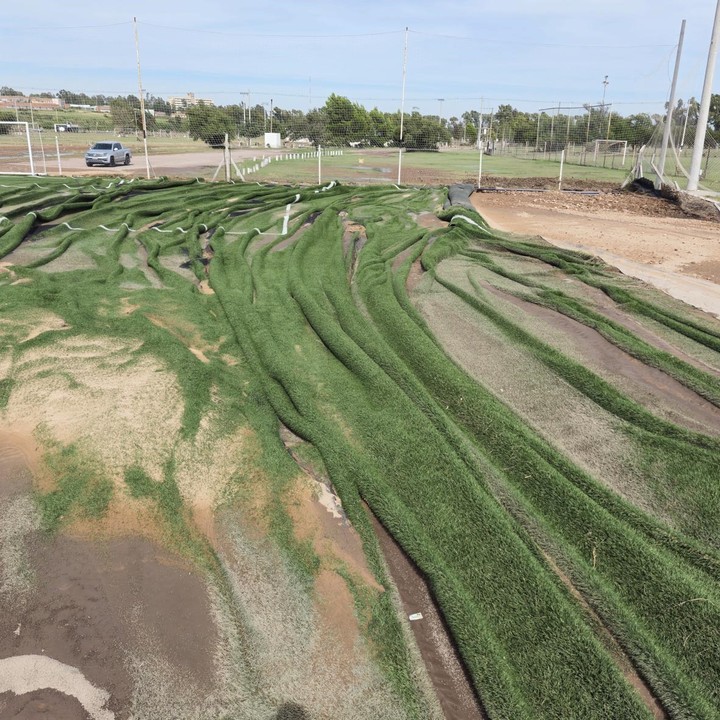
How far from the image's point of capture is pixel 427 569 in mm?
2824

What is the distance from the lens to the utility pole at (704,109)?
14.6 meters

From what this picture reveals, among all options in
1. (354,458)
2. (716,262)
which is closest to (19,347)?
(354,458)

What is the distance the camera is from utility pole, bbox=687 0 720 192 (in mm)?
14602

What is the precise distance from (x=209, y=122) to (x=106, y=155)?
5.23 metres

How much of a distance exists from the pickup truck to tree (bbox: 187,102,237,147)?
3.54 meters

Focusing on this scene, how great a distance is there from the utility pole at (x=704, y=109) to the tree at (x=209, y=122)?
16.7 m

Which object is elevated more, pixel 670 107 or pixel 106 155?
pixel 670 107

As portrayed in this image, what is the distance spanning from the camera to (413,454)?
3.68 metres

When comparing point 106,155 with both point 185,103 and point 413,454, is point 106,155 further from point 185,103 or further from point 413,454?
point 413,454

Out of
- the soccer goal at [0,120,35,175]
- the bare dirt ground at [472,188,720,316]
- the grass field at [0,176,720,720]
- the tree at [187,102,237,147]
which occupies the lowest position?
the grass field at [0,176,720,720]

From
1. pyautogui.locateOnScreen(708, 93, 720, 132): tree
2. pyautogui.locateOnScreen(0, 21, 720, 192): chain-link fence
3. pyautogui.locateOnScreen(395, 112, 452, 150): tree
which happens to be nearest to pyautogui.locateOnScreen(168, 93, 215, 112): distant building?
pyautogui.locateOnScreen(0, 21, 720, 192): chain-link fence

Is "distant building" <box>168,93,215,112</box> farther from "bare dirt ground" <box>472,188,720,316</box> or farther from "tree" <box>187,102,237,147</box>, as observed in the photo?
"bare dirt ground" <box>472,188,720,316</box>

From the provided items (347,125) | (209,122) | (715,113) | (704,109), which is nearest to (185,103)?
(209,122)

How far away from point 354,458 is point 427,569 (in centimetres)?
98
